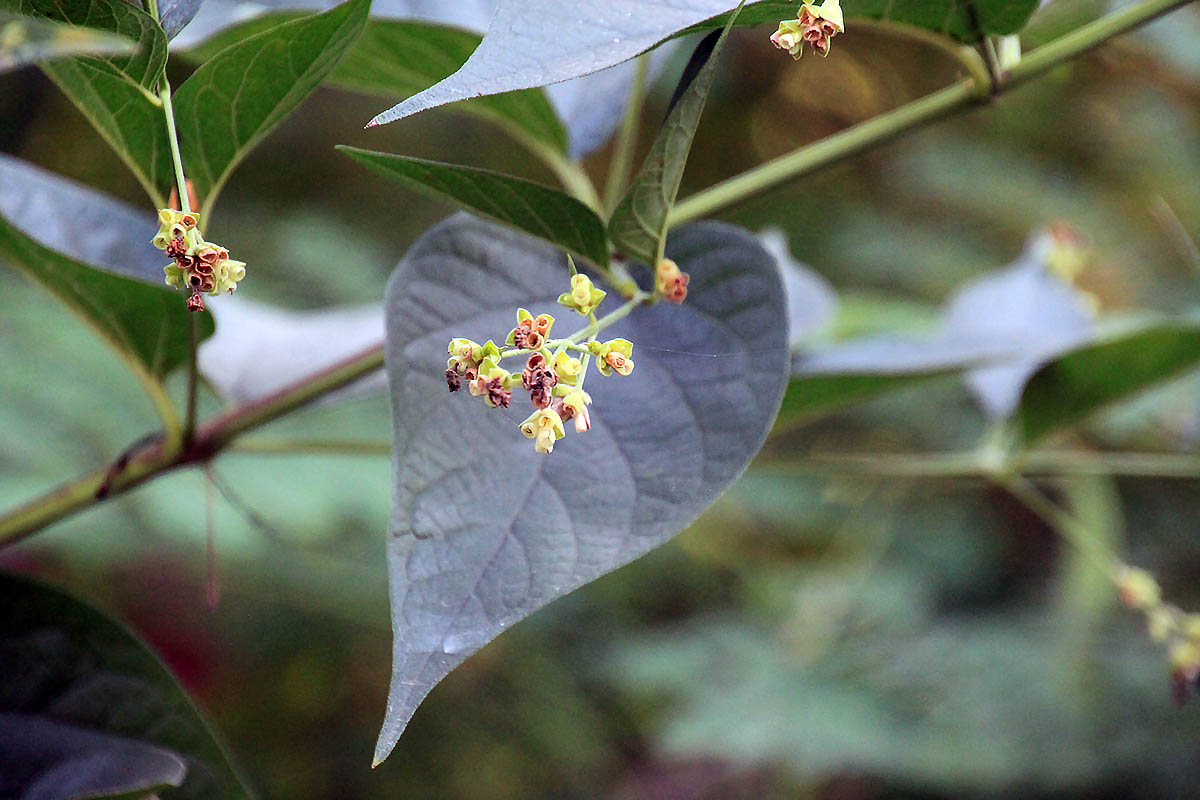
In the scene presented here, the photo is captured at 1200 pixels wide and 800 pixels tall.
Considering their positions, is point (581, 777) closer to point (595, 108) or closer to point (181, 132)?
point (595, 108)

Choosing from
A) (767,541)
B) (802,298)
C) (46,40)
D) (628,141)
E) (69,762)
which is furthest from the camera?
(767,541)

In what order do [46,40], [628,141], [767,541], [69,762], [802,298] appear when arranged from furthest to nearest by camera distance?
[767,541], [802,298], [628,141], [69,762], [46,40]

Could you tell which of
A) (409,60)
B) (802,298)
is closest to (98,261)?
(409,60)

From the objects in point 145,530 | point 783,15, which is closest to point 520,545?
point 783,15

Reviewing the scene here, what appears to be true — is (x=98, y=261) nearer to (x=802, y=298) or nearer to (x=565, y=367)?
(x=565, y=367)

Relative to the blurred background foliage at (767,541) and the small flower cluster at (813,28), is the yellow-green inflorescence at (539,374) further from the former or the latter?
the blurred background foliage at (767,541)
